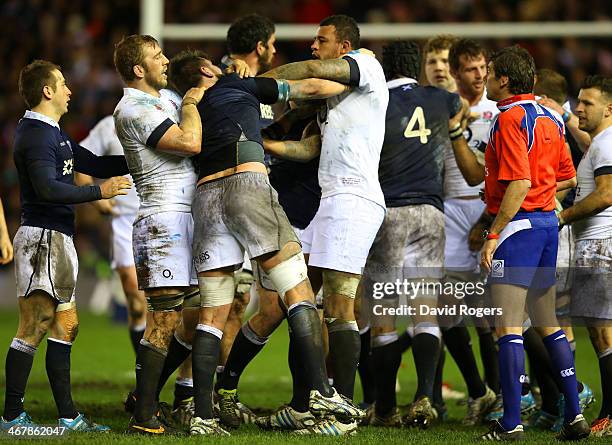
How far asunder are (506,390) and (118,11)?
15.4 metres

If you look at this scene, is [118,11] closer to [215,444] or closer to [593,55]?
[593,55]

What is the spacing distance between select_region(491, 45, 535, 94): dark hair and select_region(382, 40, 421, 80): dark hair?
1072mm

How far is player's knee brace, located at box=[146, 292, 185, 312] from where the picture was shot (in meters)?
6.02

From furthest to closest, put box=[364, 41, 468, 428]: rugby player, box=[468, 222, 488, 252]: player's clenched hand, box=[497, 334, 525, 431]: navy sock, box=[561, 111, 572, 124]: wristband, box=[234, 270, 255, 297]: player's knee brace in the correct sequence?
box=[468, 222, 488, 252]: player's clenched hand, box=[234, 270, 255, 297]: player's knee brace, box=[561, 111, 572, 124]: wristband, box=[364, 41, 468, 428]: rugby player, box=[497, 334, 525, 431]: navy sock

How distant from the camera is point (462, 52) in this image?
773 centimetres

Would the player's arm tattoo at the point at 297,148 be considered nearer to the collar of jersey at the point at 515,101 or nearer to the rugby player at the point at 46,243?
the rugby player at the point at 46,243

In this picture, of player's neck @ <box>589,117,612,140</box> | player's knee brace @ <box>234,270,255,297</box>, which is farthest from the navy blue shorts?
player's knee brace @ <box>234,270,255,297</box>

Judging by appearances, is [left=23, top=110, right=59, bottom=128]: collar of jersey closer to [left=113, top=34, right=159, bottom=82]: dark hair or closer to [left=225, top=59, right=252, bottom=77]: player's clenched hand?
[left=113, top=34, right=159, bottom=82]: dark hair

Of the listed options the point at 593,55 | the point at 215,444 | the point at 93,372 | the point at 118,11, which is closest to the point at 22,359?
the point at 215,444

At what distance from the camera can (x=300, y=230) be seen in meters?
7.09

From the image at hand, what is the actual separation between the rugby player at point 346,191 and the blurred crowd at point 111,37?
887cm

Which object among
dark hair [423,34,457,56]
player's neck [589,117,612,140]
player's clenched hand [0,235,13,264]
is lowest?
player's clenched hand [0,235,13,264]

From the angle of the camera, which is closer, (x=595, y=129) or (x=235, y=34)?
(x=595, y=129)

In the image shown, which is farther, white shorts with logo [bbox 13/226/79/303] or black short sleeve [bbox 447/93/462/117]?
black short sleeve [bbox 447/93/462/117]
